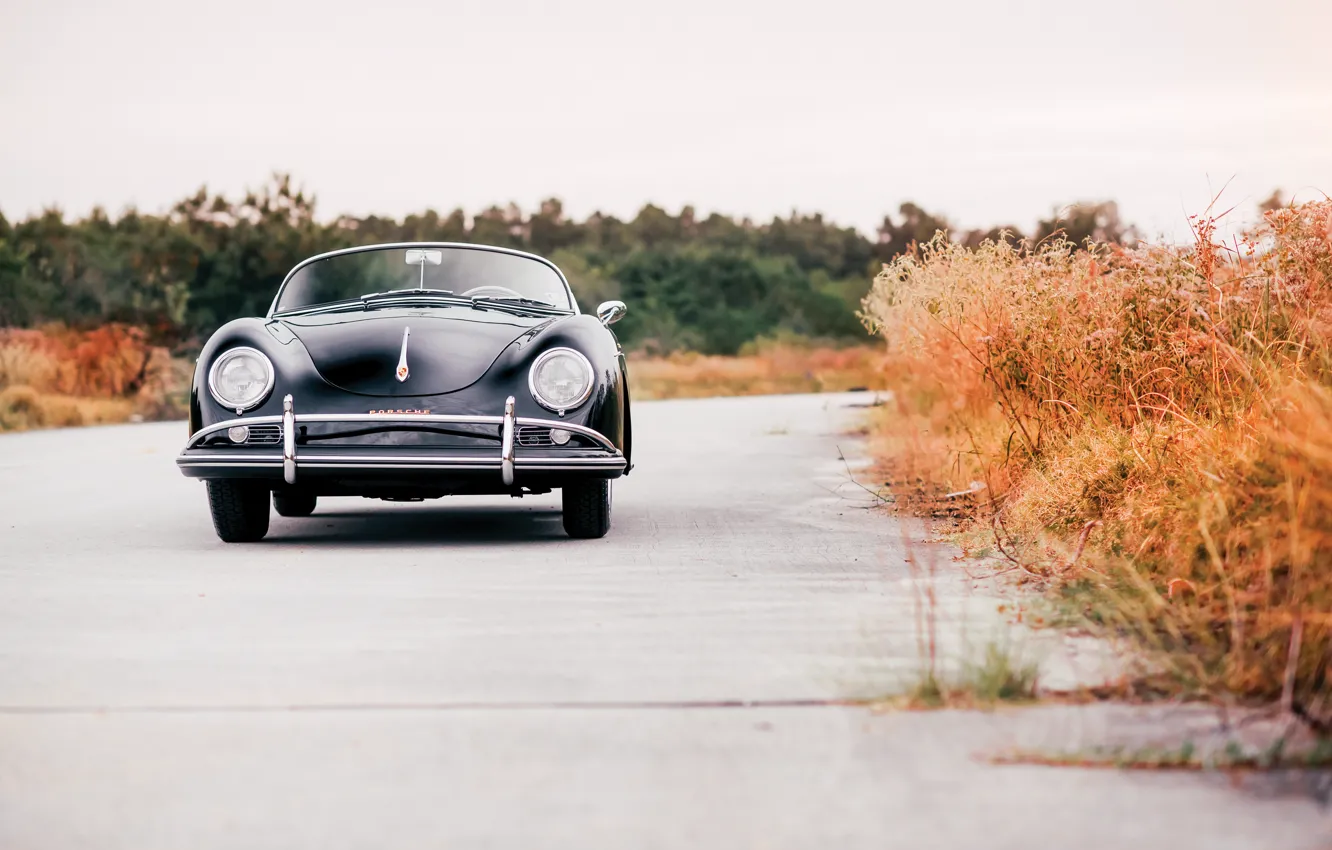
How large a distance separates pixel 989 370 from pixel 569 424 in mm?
3346

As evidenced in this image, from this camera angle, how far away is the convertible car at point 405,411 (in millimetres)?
8625

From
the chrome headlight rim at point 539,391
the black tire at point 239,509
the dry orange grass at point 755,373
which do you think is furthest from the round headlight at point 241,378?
the dry orange grass at point 755,373

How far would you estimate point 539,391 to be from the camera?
8.77m

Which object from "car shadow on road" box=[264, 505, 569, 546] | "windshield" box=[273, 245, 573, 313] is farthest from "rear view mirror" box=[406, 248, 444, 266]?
"car shadow on road" box=[264, 505, 569, 546]

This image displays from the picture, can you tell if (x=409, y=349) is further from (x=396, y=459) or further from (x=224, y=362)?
(x=224, y=362)

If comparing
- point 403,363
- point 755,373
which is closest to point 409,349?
point 403,363

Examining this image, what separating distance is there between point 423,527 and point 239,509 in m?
1.39

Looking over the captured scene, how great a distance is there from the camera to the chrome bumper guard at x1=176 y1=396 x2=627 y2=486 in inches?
336

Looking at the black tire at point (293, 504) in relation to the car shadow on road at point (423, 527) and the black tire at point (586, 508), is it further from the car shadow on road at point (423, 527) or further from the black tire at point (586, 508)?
the black tire at point (586, 508)

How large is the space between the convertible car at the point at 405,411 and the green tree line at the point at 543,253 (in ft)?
11.4

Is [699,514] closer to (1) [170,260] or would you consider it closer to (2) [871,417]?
(2) [871,417]

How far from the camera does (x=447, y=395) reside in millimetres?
8727

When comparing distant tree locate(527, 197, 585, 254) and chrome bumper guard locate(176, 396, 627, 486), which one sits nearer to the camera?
chrome bumper guard locate(176, 396, 627, 486)

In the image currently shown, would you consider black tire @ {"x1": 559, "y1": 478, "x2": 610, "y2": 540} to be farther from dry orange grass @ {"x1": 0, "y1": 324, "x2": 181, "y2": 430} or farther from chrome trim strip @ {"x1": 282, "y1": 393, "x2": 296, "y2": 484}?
dry orange grass @ {"x1": 0, "y1": 324, "x2": 181, "y2": 430}
